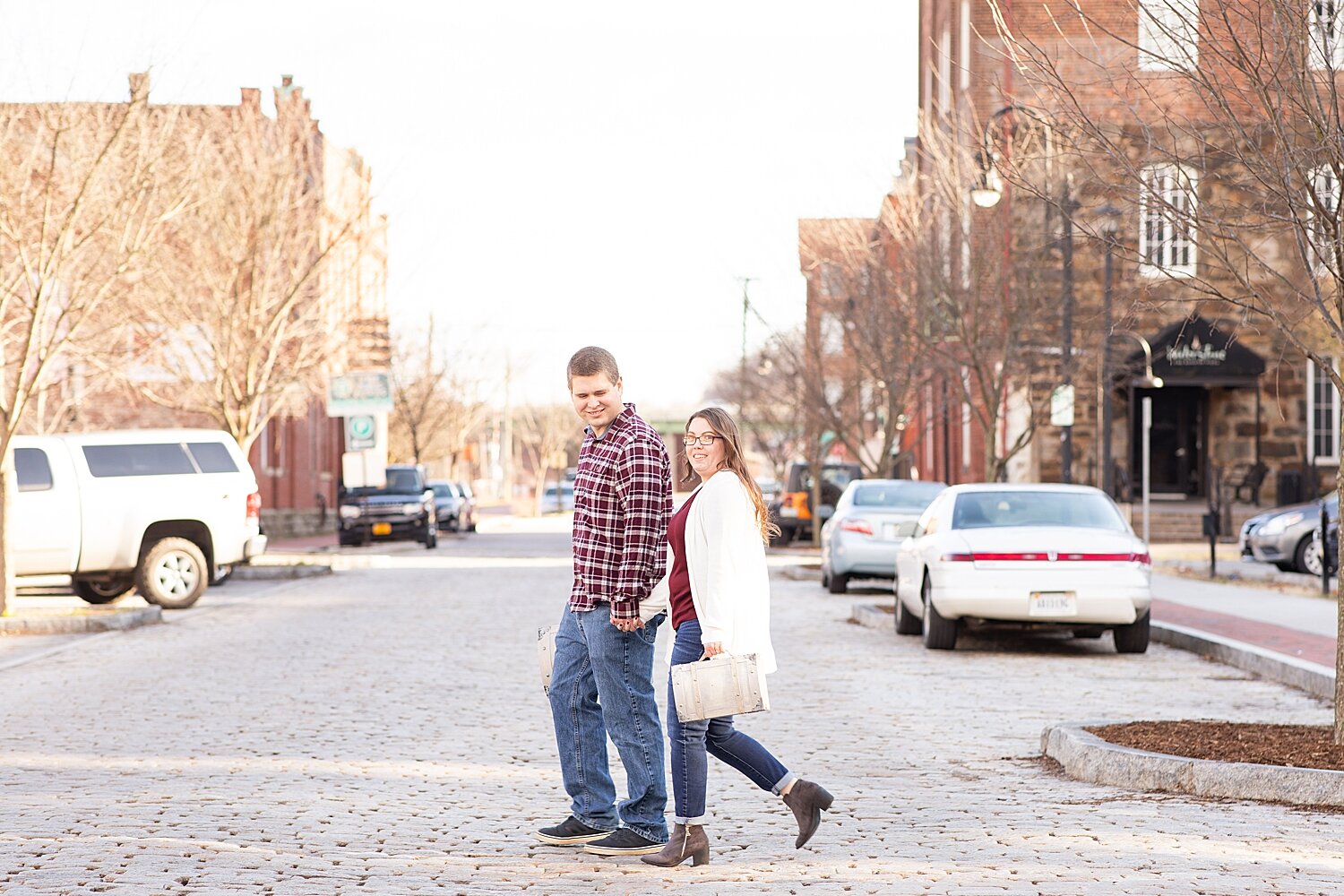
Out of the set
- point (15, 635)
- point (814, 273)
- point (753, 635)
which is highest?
point (814, 273)

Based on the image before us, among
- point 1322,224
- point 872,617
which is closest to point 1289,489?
→ point 872,617

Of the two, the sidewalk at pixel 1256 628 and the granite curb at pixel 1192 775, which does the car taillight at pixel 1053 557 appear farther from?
the granite curb at pixel 1192 775

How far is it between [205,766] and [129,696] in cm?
339

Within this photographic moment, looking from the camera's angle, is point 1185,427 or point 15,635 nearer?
point 15,635

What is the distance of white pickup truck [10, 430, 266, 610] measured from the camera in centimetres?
1936

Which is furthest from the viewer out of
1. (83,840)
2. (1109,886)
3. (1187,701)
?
(1187,701)

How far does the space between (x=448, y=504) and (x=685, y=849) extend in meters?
41.5

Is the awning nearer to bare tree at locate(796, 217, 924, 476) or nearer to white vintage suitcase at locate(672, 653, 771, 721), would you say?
bare tree at locate(796, 217, 924, 476)

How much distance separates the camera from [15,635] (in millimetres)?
16922

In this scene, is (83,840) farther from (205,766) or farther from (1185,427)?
(1185,427)

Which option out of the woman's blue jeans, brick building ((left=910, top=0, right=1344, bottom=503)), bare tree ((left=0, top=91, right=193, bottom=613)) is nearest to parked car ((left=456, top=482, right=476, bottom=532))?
brick building ((left=910, top=0, right=1344, bottom=503))

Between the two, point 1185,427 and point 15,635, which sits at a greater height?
point 1185,427

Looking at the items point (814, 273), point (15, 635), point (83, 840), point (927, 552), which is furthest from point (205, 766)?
point (814, 273)

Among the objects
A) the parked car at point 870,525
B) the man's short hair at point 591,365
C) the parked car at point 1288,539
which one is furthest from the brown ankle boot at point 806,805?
the parked car at point 1288,539
